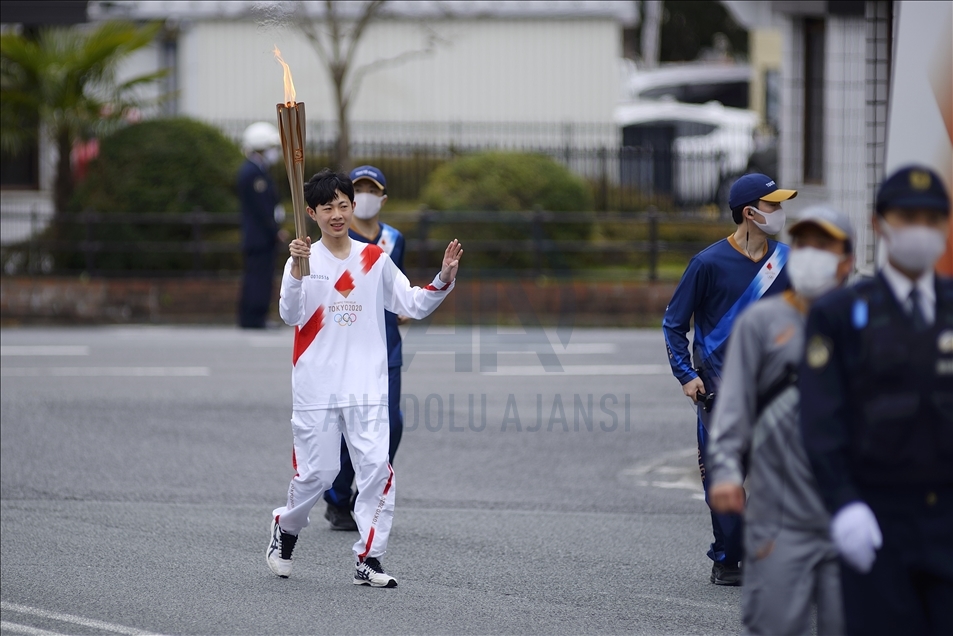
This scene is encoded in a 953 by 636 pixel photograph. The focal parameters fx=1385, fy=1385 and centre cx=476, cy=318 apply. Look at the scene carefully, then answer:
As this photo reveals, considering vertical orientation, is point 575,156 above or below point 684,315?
above

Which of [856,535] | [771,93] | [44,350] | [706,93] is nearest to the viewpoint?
[856,535]

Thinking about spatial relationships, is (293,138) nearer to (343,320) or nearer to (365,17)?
(343,320)

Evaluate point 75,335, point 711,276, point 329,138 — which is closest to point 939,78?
point 711,276

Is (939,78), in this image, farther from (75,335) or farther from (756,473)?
(75,335)

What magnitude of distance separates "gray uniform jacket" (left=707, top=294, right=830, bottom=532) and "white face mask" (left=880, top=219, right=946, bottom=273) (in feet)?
1.59

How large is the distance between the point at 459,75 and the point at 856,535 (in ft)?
70.5

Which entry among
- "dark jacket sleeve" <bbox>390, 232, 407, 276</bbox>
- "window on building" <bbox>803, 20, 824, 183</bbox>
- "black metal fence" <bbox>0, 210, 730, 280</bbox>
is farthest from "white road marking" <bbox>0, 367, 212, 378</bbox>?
"window on building" <bbox>803, 20, 824, 183</bbox>

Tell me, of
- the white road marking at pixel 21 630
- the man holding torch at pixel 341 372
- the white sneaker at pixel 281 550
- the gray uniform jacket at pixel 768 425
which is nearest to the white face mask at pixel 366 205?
the man holding torch at pixel 341 372

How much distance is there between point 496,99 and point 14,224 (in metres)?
9.12

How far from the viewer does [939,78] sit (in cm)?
657

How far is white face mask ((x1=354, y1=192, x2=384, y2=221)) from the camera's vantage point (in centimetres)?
791

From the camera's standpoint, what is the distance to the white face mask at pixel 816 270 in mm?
4133

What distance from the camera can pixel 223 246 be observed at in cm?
1867

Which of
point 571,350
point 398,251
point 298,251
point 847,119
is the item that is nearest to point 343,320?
point 298,251
